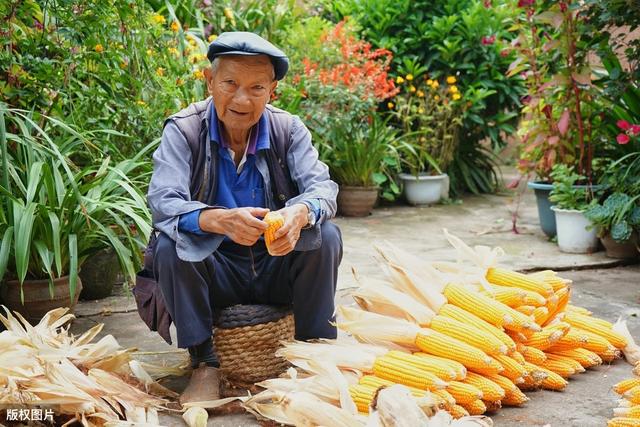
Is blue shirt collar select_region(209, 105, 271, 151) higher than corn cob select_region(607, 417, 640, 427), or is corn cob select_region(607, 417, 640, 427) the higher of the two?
blue shirt collar select_region(209, 105, 271, 151)

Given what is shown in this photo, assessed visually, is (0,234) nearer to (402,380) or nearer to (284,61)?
(284,61)

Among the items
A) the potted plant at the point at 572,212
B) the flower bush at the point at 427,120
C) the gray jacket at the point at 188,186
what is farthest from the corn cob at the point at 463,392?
the flower bush at the point at 427,120

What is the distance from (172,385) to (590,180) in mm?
3849

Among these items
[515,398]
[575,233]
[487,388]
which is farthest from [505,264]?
[487,388]

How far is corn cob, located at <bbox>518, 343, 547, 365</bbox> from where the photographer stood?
3.32 metres

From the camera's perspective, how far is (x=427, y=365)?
119 inches

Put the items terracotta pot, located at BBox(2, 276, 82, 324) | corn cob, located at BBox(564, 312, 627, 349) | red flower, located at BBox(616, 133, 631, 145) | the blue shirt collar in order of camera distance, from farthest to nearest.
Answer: red flower, located at BBox(616, 133, 631, 145), terracotta pot, located at BBox(2, 276, 82, 324), corn cob, located at BBox(564, 312, 627, 349), the blue shirt collar

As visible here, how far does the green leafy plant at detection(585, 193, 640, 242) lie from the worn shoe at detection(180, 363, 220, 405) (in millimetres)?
3342

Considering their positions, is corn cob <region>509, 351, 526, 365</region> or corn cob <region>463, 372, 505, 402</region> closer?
corn cob <region>463, 372, 505, 402</region>

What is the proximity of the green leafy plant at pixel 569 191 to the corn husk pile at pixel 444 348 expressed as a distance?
2.43 m

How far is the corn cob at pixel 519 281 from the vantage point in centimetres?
346

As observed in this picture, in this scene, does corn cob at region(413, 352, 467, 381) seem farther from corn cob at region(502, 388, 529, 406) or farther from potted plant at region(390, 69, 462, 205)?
potted plant at region(390, 69, 462, 205)

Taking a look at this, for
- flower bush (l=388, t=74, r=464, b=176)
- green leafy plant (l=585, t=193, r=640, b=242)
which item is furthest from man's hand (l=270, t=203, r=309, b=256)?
flower bush (l=388, t=74, r=464, b=176)

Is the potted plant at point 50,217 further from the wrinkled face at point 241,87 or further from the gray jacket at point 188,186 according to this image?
the wrinkled face at point 241,87
